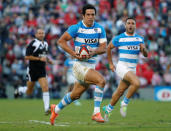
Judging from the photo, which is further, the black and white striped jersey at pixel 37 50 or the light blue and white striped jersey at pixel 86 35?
the black and white striped jersey at pixel 37 50

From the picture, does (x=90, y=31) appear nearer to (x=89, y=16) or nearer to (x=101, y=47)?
(x=89, y=16)

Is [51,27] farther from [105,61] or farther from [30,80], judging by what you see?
[30,80]

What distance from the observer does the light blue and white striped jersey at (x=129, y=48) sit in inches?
446

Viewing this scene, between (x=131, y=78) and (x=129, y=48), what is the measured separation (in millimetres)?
952

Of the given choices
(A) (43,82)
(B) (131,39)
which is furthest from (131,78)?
(A) (43,82)

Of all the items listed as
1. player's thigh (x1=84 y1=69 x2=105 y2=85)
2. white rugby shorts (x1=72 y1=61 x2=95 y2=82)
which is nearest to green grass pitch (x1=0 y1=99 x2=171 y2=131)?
player's thigh (x1=84 y1=69 x2=105 y2=85)

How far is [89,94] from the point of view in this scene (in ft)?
75.1

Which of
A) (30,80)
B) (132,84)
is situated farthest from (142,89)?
(132,84)

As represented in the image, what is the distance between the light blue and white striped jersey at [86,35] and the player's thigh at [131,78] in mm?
1255

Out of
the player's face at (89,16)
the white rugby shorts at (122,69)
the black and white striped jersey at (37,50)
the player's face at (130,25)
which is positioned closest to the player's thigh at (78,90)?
the player's face at (89,16)

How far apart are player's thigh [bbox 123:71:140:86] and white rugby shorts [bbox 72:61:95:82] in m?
1.25

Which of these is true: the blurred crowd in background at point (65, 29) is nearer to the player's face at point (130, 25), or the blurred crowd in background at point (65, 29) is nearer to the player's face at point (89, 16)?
the player's face at point (130, 25)

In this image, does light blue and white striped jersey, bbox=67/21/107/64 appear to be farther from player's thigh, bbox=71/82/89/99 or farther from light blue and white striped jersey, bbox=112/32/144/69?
light blue and white striped jersey, bbox=112/32/144/69

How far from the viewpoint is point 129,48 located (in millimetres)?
11359
